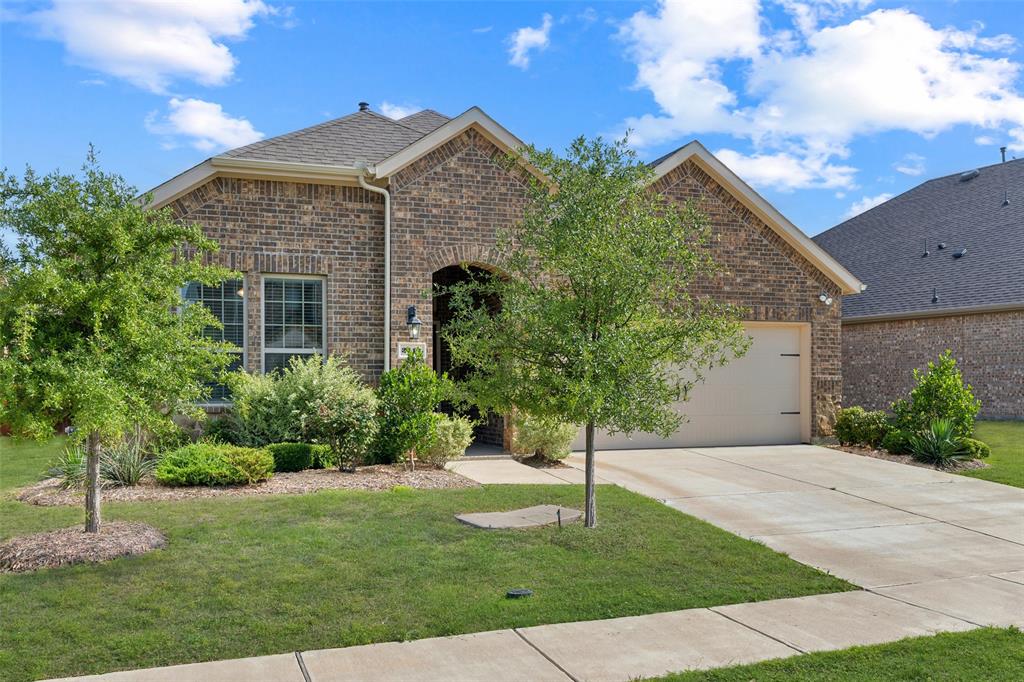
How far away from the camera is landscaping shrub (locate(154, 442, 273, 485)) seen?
33.1ft

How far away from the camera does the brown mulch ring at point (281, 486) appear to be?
9492mm

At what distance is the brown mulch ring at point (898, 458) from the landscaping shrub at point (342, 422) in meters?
8.87

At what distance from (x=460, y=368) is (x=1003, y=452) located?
398 inches

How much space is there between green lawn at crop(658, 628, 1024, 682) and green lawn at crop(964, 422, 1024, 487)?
25.2ft

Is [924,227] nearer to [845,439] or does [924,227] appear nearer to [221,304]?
[845,439]

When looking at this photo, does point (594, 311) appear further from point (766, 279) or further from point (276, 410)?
point (766, 279)

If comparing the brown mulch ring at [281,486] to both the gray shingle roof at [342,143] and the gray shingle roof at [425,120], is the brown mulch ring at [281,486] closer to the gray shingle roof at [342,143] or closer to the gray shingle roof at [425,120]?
the gray shingle roof at [342,143]

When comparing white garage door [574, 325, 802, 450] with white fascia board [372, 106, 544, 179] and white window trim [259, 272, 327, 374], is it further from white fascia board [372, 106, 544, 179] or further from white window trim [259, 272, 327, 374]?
white window trim [259, 272, 327, 374]

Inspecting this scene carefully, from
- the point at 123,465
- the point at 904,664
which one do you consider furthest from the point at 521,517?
the point at 123,465

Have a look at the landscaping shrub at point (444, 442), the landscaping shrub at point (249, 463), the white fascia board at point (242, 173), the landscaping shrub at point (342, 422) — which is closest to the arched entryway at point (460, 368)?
the landscaping shrub at point (444, 442)

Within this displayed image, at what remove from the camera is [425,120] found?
56.6ft

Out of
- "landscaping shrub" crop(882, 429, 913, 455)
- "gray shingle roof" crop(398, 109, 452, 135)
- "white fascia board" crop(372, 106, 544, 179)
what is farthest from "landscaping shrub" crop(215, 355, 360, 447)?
"landscaping shrub" crop(882, 429, 913, 455)

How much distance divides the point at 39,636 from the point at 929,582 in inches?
263

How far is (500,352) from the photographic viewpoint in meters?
8.23
